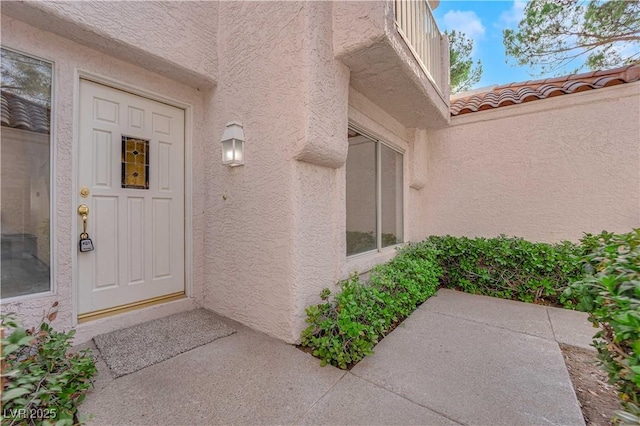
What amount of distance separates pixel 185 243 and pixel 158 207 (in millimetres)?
604

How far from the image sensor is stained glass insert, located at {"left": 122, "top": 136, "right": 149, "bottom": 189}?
3.12 meters

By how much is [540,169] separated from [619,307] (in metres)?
4.34

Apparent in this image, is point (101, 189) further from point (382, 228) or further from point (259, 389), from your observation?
point (382, 228)

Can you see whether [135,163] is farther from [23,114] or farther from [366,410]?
[366,410]

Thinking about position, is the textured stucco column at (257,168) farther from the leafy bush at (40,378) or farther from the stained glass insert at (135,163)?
the leafy bush at (40,378)

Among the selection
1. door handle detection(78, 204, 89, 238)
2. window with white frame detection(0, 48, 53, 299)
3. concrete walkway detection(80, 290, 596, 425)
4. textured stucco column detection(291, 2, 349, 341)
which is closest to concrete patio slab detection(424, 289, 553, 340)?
concrete walkway detection(80, 290, 596, 425)

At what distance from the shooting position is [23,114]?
99.8 inches

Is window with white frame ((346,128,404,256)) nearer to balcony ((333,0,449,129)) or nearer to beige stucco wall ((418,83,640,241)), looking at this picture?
balcony ((333,0,449,129))

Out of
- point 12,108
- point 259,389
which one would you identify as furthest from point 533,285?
point 12,108

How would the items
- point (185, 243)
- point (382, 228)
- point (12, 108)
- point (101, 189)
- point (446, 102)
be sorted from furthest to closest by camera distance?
point (446, 102) < point (382, 228) < point (185, 243) < point (101, 189) < point (12, 108)

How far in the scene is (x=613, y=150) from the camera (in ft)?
14.0

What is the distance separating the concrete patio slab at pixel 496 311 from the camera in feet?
10.9

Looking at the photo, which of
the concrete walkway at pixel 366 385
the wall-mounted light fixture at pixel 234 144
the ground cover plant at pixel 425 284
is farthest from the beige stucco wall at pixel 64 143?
the ground cover plant at pixel 425 284

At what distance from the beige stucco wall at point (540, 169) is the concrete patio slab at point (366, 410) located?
170 inches
